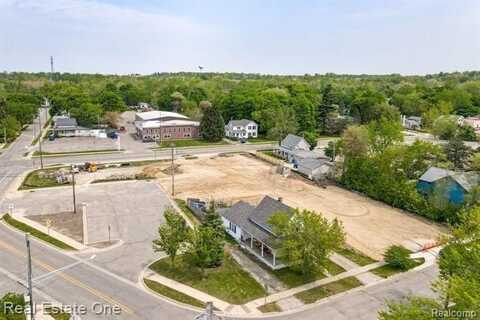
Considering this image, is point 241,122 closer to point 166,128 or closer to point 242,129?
point 242,129

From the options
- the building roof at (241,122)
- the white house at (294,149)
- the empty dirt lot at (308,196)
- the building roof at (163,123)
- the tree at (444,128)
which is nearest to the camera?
the empty dirt lot at (308,196)

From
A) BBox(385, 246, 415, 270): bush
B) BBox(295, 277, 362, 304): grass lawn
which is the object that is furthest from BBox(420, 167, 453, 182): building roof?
BBox(295, 277, 362, 304): grass lawn

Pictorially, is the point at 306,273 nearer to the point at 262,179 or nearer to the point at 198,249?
the point at 198,249

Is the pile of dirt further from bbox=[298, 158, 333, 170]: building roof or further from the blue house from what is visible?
the blue house

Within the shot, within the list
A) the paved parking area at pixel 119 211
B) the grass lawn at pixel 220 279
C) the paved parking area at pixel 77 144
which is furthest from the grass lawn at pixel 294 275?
the paved parking area at pixel 77 144

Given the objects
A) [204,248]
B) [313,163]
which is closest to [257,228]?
[204,248]

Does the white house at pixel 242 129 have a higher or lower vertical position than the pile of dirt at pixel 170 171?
higher

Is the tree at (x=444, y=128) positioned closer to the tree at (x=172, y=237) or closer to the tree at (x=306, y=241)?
the tree at (x=306, y=241)
